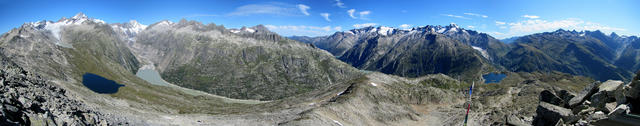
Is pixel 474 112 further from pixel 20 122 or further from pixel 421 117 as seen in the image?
pixel 20 122

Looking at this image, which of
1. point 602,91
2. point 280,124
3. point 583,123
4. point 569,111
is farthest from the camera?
point 280,124

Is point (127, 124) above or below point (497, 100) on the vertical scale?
above

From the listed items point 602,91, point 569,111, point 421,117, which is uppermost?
point 602,91

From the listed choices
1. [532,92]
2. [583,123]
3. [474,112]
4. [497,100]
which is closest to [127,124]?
[583,123]

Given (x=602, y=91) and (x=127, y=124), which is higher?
(x=602, y=91)

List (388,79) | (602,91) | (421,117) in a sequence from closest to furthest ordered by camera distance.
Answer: (602,91)
(421,117)
(388,79)

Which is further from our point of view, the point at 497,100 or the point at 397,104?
the point at 497,100

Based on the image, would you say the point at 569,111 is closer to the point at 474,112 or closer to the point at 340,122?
the point at 340,122

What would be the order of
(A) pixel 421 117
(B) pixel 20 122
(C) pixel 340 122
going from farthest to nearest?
(A) pixel 421 117, (C) pixel 340 122, (B) pixel 20 122

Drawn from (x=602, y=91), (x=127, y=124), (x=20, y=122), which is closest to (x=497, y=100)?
(x=602, y=91)
